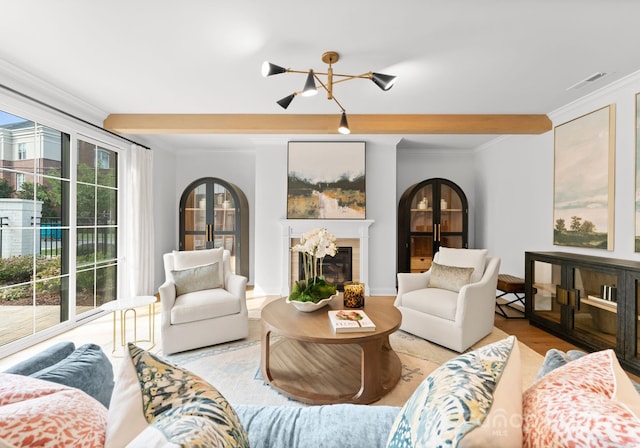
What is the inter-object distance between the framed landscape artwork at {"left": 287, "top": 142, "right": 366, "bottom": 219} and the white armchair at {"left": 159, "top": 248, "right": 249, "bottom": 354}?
1784 mm

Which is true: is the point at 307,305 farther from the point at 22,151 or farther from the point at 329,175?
the point at 22,151

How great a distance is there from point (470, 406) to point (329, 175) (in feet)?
13.9

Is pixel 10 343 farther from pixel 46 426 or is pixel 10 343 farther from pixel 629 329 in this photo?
pixel 629 329

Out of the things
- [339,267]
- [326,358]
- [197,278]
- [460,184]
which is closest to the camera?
[326,358]

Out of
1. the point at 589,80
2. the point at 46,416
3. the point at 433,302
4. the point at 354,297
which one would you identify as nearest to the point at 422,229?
the point at 433,302

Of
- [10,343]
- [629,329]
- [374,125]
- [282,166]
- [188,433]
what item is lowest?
[10,343]

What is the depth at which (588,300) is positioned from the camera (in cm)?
279

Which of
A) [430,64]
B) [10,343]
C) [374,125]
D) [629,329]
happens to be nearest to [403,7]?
[430,64]

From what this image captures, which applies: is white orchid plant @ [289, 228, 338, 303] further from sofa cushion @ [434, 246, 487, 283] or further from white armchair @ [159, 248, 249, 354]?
sofa cushion @ [434, 246, 487, 283]

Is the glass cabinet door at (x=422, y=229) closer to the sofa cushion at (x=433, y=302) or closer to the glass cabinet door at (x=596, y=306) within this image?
the sofa cushion at (x=433, y=302)

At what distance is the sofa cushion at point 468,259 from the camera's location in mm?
3039

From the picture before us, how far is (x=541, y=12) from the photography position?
191cm

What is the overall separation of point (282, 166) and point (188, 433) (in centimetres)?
441

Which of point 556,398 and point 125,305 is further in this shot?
point 125,305
